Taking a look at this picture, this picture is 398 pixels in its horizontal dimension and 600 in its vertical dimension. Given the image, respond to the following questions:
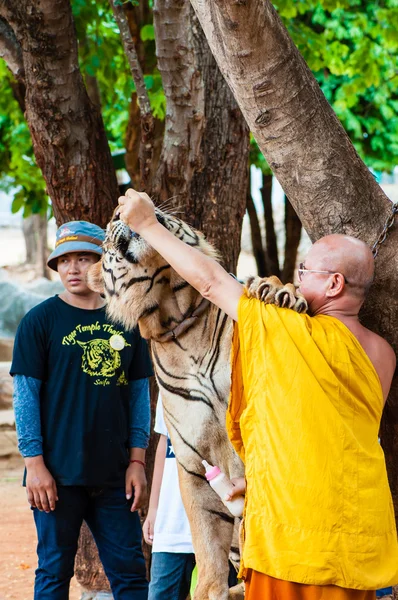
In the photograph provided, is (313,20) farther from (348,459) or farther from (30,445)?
(348,459)

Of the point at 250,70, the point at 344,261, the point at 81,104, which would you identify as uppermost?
the point at 81,104

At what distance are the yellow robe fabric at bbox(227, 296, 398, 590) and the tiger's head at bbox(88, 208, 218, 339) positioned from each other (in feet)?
2.31

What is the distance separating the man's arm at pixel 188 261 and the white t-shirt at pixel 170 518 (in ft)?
4.06

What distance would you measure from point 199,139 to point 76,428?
2.23m

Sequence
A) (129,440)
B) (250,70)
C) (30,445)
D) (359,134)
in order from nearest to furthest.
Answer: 1. (250,70)
2. (30,445)
3. (129,440)
4. (359,134)

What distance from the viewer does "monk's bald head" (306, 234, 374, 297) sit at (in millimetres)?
3047

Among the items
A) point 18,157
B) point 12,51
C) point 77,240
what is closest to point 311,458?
point 77,240

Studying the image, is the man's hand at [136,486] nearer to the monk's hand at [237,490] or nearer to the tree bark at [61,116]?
the monk's hand at [237,490]

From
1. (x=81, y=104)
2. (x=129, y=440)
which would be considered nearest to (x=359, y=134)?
(x=81, y=104)

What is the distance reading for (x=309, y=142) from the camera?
3439mm

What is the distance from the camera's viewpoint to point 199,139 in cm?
557

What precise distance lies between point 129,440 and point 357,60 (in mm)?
7059

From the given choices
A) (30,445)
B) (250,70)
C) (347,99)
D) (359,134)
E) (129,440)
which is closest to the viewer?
(250,70)

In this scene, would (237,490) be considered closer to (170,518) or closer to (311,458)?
(311,458)
